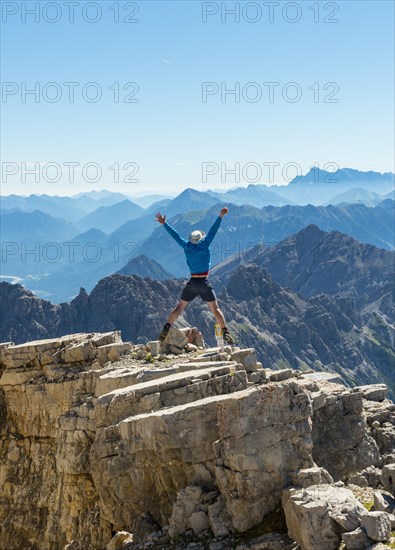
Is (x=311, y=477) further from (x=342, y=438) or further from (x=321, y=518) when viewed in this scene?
(x=342, y=438)

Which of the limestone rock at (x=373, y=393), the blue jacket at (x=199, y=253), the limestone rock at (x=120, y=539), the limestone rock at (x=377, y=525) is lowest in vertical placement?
the limestone rock at (x=120, y=539)

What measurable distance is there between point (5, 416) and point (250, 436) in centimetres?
2254

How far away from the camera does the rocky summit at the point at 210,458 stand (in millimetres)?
16656

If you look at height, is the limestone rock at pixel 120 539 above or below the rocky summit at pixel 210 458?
below

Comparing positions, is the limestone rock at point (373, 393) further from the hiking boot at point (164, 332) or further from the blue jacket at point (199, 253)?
the blue jacket at point (199, 253)

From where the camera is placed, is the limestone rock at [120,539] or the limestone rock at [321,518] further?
the limestone rock at [120,539]

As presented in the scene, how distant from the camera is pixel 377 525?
14484mm

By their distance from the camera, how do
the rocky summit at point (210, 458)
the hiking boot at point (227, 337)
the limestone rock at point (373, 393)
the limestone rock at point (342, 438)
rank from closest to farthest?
the rocky summit at point (210, 458) < the limestone rock at point (342, 438) < the hiking boot at point (227, 337) < the limestone rock at point (373, 393)

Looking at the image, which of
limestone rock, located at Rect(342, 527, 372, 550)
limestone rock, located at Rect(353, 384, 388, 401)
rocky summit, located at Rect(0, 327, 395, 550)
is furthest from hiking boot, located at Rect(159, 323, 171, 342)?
limestone rock, located at Rect(342, 527, 372, 550)

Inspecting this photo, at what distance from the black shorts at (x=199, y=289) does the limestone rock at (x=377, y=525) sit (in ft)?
43.9

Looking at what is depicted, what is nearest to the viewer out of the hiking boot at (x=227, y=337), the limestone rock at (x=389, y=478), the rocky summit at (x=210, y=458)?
the rocky summit at (x=210, y=458)

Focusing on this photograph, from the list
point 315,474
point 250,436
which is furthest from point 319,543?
point 250,436

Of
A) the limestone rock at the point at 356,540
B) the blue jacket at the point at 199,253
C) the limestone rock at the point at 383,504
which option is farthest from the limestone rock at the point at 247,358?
the limestone rock at the point at 356,540

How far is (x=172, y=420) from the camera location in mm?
19438
